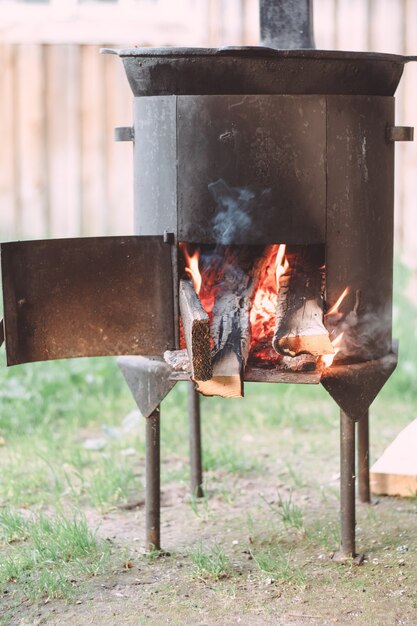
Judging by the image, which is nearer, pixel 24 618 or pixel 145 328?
pixel 24 618

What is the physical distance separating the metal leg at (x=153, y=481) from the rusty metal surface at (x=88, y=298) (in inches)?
10.2

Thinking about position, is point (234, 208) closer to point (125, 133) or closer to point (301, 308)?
point (301, 308)

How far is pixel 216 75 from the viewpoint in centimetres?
335

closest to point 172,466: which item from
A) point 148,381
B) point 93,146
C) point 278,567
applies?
point 148,381

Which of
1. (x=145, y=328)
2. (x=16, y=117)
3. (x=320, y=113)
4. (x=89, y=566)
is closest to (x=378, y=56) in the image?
(x=320, y=113)

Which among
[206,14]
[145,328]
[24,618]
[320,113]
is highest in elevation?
[206,14]

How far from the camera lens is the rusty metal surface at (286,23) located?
383cm

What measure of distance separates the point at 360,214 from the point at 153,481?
1165mm

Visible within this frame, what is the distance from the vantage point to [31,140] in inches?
262

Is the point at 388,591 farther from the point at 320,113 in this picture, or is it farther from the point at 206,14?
the point at 206,14

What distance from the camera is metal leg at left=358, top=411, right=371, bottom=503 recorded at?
4.16 meters

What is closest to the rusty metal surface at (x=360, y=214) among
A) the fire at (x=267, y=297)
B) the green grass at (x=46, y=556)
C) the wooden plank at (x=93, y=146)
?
the fire at (x=267, y=297)

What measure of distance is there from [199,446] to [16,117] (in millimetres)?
3099

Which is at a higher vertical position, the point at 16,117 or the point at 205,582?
the point at 16,117
